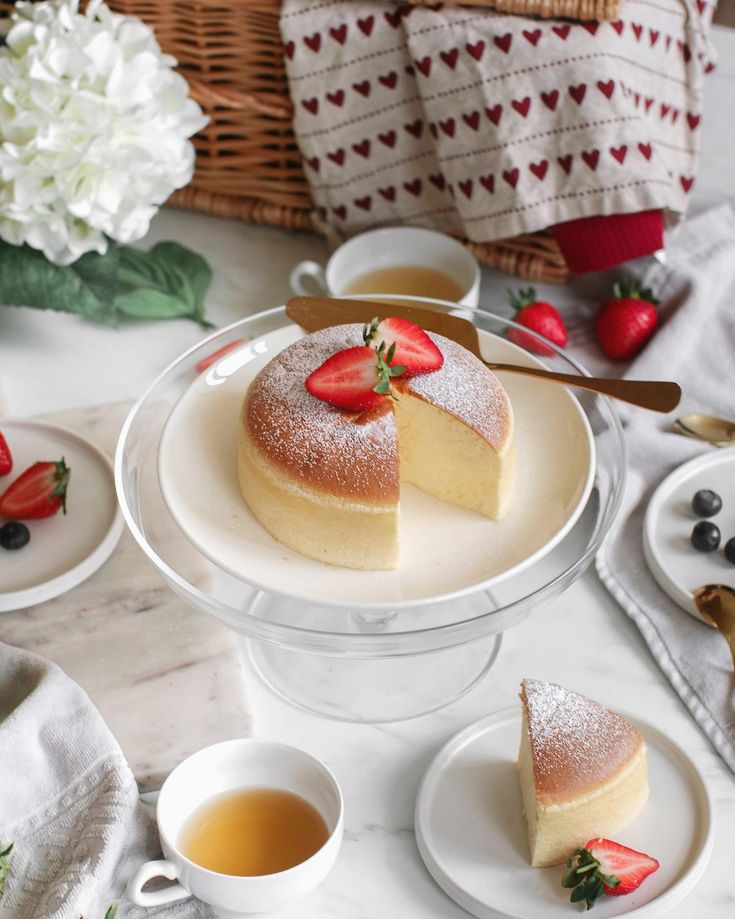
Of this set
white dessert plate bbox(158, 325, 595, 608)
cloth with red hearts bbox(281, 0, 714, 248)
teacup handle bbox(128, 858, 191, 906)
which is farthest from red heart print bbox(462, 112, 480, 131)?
teacup handle bbox(128, 858, 191, 906)

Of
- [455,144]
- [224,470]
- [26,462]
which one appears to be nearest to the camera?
[224,470]

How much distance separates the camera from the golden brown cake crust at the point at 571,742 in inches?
38.8

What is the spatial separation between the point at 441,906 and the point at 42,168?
1.03 meters

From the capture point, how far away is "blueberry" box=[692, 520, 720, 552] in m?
1.31

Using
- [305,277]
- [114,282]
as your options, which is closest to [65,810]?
[114,282]

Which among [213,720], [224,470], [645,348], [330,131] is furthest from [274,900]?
[330,131]

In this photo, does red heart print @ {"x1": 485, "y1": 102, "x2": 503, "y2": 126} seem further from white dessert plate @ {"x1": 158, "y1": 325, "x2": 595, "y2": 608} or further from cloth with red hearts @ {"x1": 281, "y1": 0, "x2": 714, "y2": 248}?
white dessert plate @ {"x1": 158, "y1": 325, "x2": 595, "y2": 608}

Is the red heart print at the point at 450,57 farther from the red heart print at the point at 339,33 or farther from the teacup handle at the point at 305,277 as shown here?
the teacup handle at the point at 305,277

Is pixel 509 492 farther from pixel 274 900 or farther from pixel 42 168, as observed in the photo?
Answer: pixel 42 168

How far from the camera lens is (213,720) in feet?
3.76

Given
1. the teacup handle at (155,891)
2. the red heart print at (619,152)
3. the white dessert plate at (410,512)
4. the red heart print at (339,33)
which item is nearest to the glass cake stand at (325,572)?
the white dessert plate at (410,512)

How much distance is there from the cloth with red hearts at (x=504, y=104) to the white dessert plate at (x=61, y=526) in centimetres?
59


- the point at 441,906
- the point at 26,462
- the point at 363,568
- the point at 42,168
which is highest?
the point at 42,168

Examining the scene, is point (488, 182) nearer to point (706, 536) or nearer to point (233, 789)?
point (706, 536)
